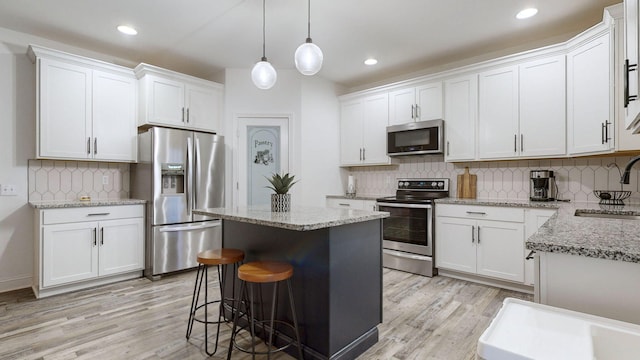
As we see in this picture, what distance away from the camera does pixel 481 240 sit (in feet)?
11.1

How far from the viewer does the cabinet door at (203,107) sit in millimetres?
4098

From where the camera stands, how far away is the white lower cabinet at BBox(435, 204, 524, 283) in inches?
124

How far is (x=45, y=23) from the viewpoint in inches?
122

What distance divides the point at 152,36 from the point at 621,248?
4014mm

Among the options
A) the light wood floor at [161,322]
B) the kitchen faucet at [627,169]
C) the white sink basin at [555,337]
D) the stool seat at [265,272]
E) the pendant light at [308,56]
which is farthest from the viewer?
the pendant light at [308,56]

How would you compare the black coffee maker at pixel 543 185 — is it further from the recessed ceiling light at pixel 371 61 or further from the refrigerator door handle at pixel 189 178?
the refrigerator door handle at pixel 189 178

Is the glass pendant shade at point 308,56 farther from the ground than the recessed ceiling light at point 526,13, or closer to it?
closer to it

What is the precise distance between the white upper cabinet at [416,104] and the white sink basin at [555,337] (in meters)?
3.34

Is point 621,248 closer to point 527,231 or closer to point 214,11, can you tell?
point 527,231

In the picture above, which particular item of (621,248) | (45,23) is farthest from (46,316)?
(621,248)

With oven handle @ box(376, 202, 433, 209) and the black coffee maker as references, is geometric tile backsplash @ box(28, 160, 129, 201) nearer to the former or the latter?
oven handle @ box(376, 202, 433, 209)

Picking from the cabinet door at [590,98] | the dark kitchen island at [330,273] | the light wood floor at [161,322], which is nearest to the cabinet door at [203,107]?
the light wood floor at [161,322]

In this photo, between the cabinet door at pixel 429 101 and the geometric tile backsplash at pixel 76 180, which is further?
the cabinet door at pixel 429 101

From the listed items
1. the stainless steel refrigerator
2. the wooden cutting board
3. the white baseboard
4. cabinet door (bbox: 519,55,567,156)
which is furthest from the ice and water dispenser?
cabinet door (bbox: 519,55,567,156)
